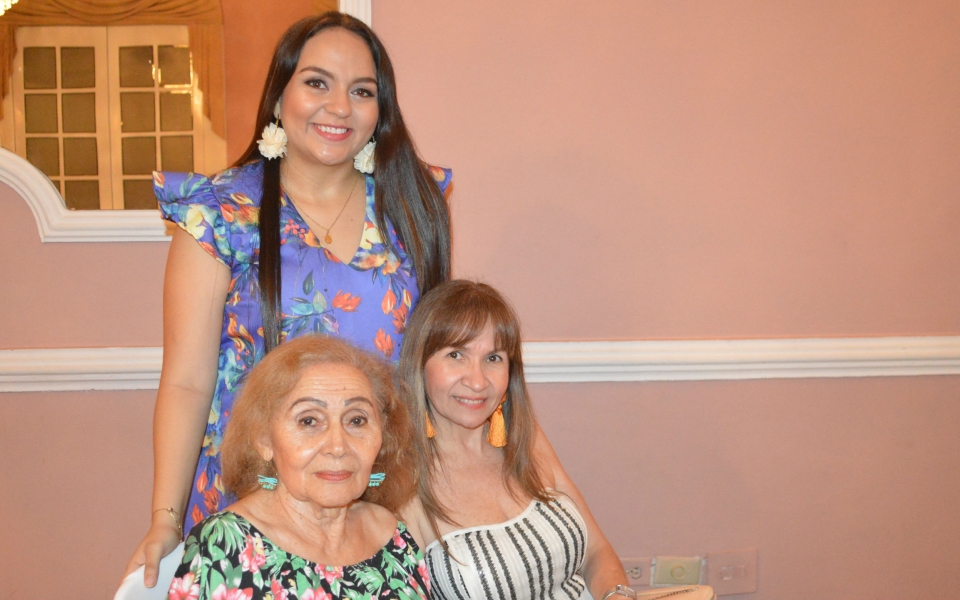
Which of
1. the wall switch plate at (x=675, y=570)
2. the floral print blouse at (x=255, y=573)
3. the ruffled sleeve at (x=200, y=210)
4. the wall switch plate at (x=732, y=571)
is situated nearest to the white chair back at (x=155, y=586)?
the floral print blouse at (x=255, y=573)

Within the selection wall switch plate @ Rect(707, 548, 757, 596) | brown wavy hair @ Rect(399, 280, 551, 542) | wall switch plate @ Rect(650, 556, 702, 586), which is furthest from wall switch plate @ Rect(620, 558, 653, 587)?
brown wavy hair @ Rect(399, 280, 551, 542)

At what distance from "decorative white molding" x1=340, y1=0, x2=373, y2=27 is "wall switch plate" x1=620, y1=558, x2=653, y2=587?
1877mm

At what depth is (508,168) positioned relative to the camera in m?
2.68

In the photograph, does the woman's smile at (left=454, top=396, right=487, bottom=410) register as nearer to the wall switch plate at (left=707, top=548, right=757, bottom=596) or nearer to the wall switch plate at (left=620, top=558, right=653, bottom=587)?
the wall switch plate at (left=620, top=558, right=653, bottom=587)

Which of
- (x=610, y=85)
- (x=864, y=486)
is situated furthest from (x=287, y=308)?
(x=864, y=486)

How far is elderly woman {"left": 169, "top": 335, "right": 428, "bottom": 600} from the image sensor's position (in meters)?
1.40

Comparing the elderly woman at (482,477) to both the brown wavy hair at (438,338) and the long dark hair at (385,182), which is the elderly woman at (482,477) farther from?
the long dark hair at (385,182)

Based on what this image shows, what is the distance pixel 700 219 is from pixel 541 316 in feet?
→ 1.96

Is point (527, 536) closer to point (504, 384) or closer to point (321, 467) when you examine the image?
point (504, 384)

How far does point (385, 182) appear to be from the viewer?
1.91m

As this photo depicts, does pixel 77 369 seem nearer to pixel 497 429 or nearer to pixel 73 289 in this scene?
pixel 73 289

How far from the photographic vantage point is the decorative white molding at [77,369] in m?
2.54

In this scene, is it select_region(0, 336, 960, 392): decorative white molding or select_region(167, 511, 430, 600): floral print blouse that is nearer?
select_region(167, 511, 430, 600): floral print blouse

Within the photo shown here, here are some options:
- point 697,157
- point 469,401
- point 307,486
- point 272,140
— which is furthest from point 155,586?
point 697,157
